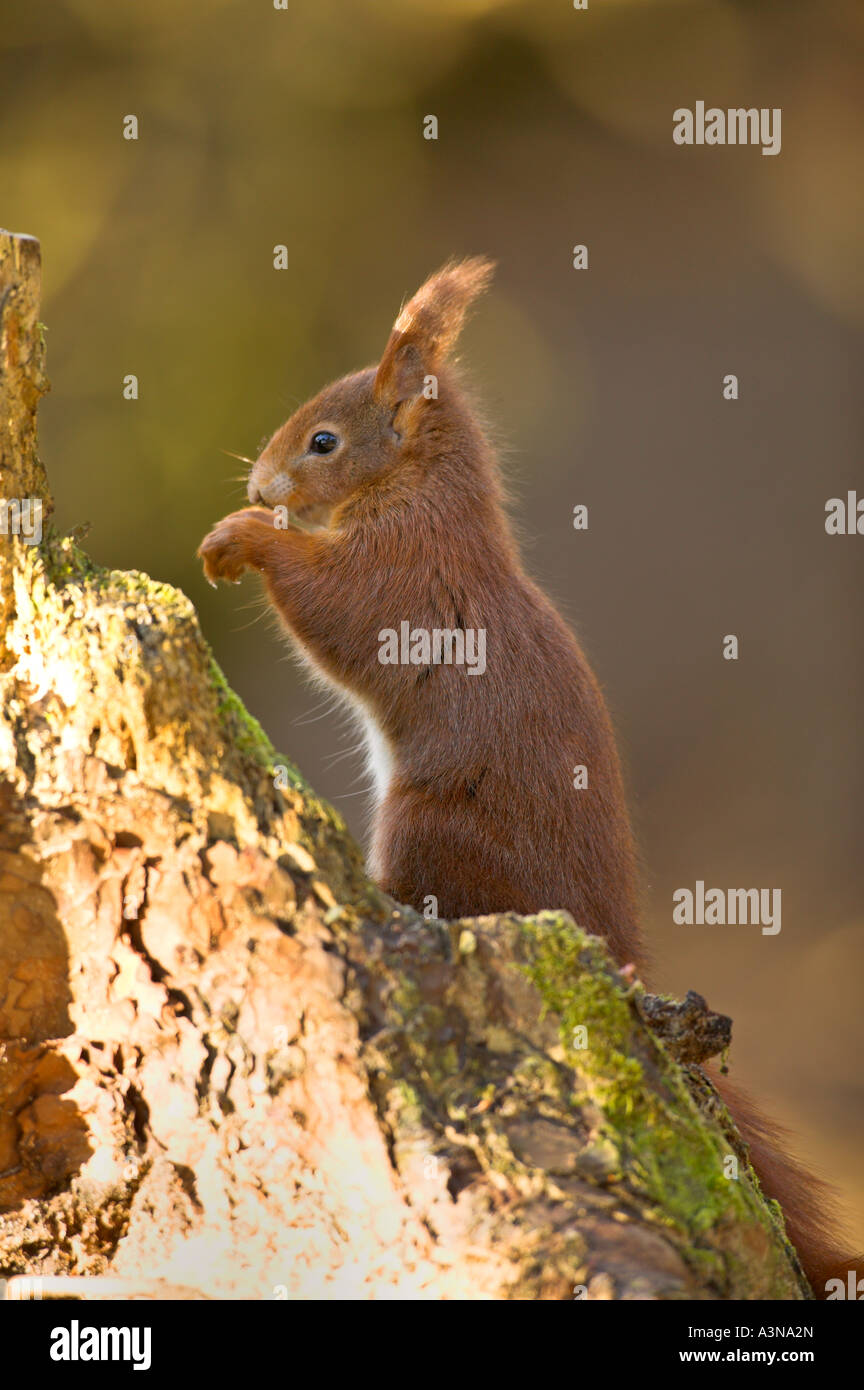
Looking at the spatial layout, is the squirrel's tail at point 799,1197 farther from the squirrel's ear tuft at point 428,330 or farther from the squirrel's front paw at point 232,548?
the squirrel's ear tuft at point 428,330

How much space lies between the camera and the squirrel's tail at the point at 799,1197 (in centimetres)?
158

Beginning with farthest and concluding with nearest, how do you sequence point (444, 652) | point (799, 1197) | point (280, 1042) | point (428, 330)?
point (428, 330), point (444, 652), point (799, 1197), point (280, 1042)

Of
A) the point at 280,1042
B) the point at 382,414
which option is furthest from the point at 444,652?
the point at 280,1042

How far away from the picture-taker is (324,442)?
7.11ft

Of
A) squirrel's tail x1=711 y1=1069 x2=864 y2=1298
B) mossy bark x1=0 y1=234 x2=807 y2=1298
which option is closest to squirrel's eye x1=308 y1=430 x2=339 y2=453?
mossy bark x1=0 y1=234 x2=807 y2=1298

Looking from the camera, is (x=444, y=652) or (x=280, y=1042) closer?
(x=280, y=1042)

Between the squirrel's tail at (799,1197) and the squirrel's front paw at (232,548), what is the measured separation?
39.2 inches

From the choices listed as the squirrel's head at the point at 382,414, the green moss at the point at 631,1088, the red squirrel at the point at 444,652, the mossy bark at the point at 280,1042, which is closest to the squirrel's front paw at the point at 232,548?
the red squirrel at the point at 444,652

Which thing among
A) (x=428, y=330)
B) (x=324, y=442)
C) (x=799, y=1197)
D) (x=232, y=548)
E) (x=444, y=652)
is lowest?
(x=799, y=1197)

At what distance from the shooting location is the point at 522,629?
6.06 ft

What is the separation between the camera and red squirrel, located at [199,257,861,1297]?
1703 mm

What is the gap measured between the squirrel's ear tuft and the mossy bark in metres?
1.00

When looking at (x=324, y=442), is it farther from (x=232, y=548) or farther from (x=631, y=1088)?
(x=631, y=1088)

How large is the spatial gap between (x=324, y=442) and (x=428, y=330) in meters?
0.26
